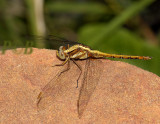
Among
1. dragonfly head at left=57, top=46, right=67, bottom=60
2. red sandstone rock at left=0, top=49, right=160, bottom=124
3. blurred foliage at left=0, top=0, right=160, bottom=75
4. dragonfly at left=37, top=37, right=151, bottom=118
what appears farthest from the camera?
blurred foliage at left=0, top=0, right=160, bottom=75

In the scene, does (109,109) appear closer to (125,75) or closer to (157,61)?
(125,75)

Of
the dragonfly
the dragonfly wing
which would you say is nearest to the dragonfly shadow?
the dragonfly

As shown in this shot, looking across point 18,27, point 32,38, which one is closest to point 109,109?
point 32,38

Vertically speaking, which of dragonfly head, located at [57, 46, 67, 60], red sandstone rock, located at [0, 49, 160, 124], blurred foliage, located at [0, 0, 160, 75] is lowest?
red sandstone rock, located at [0, 49, 160, 124]

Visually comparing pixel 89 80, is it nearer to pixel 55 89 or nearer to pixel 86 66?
pixel 86 66

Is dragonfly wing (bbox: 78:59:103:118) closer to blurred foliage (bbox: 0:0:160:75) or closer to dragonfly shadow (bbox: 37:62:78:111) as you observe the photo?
dragonfly shadow (bbox: 37:62:78:111)

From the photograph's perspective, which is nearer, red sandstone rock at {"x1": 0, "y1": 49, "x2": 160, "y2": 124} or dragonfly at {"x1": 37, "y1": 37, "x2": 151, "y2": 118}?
red sandstone rock at {"x1": 0, "y1": 49, "x2": 160, "y2": 124}

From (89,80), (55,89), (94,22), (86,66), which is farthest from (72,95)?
(94,22)
